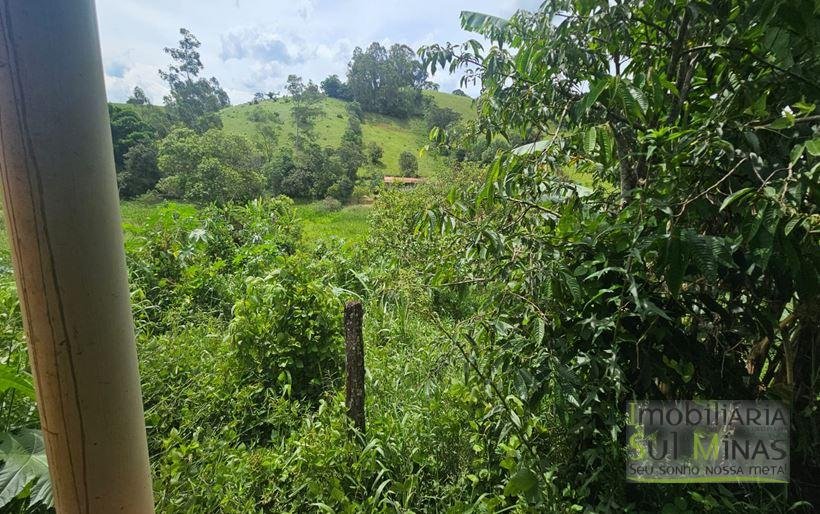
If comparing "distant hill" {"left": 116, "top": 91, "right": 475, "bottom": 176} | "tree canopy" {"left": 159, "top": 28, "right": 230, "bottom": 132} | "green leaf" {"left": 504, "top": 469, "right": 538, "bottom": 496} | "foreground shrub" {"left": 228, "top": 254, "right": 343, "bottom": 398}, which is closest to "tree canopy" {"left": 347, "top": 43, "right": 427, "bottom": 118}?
"distant hill" {"left": 116, "top": 91, "right": 475, "bottom": 176}

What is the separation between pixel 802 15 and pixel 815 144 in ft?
1.33

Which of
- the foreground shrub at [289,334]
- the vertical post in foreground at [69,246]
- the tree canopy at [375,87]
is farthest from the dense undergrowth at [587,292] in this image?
the tree canopy at [375,87]

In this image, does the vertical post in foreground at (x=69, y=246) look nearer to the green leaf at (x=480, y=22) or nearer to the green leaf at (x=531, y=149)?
the green leaf at (x=531, y=149)

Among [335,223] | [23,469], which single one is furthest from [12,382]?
[335,223]

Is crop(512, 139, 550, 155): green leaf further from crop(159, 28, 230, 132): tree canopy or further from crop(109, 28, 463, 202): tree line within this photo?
crop(159, 28, 230, 132): tree canopy

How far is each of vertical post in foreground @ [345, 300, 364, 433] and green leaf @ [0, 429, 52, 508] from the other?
123 cm

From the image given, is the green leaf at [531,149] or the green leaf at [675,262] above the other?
the green leaf at [531,149]

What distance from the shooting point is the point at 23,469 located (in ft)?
4.74

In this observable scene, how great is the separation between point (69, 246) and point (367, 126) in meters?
42.8

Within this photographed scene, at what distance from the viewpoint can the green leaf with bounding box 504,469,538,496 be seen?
1.63m

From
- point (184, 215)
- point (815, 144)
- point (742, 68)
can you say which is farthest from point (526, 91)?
point (184, 215)

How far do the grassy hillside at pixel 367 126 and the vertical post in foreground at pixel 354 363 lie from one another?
89.3 feet

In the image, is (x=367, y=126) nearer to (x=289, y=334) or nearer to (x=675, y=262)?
(x=289, y=334)

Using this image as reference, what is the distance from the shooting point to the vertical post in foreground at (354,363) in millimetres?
2121
